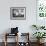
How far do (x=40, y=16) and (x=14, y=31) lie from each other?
1427 mm

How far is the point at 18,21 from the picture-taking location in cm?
725

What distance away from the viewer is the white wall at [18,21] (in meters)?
7.20

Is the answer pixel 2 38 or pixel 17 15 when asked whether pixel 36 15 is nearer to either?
pixel 17 15

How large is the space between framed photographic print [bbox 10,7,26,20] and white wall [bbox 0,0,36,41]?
0.14m

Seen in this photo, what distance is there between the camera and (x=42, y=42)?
6.64 meters

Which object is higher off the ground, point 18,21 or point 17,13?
point 17,13

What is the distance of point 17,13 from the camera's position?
7215 mm

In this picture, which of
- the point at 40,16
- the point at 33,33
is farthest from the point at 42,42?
the point at 40,16

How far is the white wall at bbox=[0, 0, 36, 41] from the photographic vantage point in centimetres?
720

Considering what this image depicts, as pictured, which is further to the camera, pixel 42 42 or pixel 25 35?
pixel 25 35

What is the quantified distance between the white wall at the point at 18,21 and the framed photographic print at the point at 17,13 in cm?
14

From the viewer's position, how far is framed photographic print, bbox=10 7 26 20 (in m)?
7.20

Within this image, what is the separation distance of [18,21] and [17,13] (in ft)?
1.24

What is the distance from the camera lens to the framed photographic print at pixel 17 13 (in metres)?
7.20
